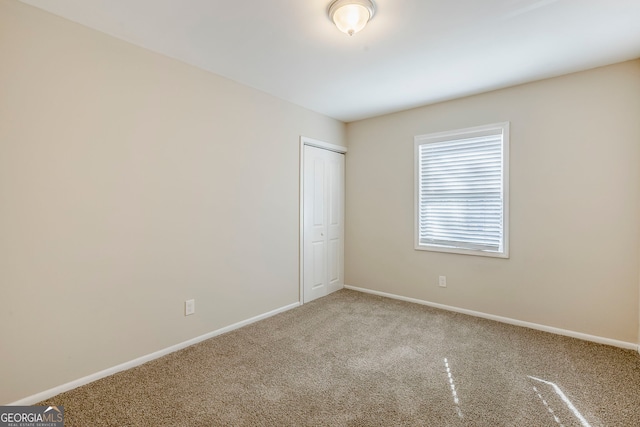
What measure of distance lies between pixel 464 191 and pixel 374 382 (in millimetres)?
2377

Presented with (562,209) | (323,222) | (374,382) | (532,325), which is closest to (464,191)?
(562,209)

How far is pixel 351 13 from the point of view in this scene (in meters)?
1.81

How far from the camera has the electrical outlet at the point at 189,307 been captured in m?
2.65

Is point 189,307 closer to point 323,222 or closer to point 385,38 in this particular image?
point 323,222

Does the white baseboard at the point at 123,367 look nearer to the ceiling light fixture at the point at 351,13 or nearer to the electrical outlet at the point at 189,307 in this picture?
the electrical outlet at the point at 189,307

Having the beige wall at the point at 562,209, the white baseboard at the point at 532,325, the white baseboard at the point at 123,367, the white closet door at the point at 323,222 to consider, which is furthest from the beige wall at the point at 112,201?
the beige wall at the point at 562,209

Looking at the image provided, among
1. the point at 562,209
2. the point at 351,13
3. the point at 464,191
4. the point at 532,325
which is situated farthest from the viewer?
the point at 464,191

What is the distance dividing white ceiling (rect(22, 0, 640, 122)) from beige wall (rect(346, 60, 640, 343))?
0.92 ft

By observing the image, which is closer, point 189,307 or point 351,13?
point 351,13

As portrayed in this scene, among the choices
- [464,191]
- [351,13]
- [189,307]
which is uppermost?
[351,13]

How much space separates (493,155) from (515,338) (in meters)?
1.87

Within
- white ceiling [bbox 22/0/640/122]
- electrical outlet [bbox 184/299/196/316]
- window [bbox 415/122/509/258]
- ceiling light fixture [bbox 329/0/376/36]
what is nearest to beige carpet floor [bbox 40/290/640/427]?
electrical outlet [bbox 184/299/196/316]

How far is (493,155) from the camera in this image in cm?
324

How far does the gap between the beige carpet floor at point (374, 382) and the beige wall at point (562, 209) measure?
0.37 metres
